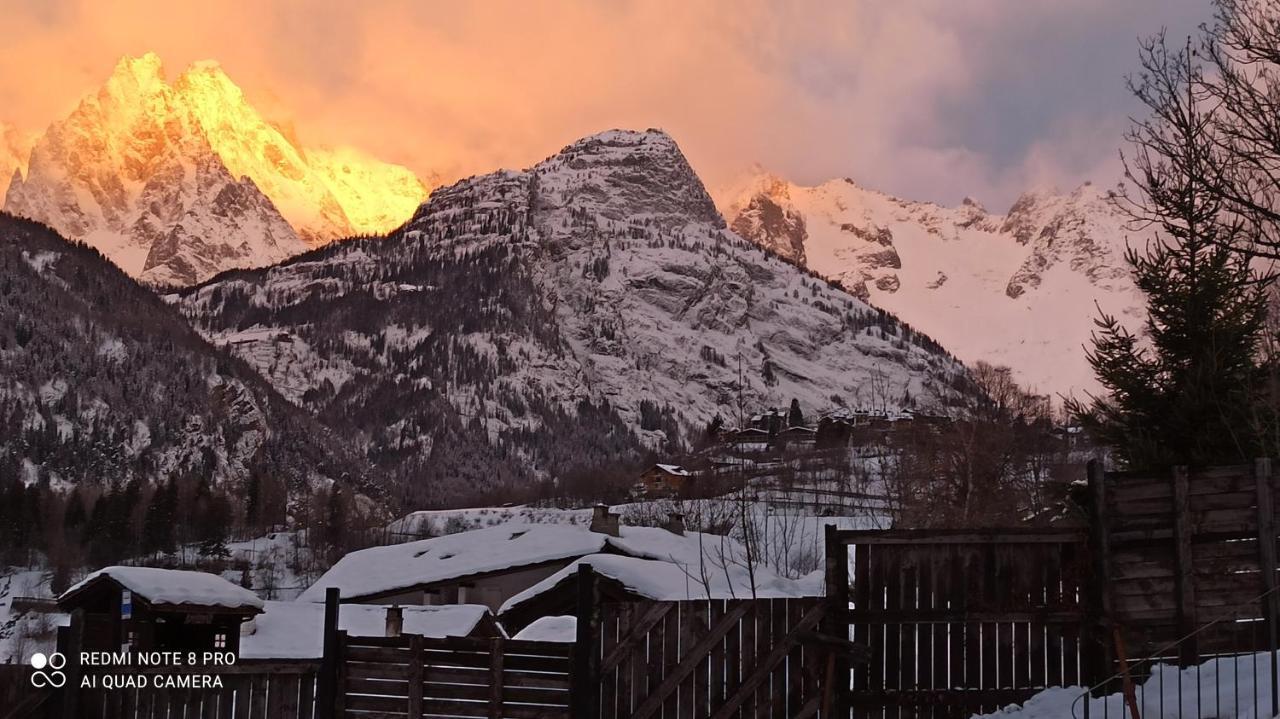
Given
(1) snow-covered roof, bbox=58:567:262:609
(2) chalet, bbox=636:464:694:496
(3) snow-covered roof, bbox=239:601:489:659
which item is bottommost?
(3) snow-covered roof, bbox=239:601:489:659

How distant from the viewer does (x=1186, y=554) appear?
497 inches

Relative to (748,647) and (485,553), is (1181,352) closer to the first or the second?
(748,647)

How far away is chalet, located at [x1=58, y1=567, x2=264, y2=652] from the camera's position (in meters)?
22.2

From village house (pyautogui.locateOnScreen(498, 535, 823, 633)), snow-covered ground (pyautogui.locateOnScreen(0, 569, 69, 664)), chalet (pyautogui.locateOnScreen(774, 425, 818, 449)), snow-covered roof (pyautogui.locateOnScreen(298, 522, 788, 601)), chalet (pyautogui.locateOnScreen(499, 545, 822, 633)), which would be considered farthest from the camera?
chalet (pyautogui.locateOnScreen(774, 425, 818, 449))

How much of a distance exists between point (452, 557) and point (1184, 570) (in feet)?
146

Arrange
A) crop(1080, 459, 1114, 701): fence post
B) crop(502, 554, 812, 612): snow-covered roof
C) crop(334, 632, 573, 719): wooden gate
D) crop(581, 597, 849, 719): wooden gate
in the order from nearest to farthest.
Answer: crop(1080, 459, 1114, 701): fence post
crop(581, 597, 849, 719): wooden gate
crop(334, 632, 573, 719): wooden gate
crop(502, 554, 812, 612): snow-covered roof

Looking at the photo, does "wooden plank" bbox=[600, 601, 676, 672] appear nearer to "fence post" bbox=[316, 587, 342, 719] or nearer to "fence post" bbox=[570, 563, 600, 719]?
"fence post" bbox=[570, 563, 600, 719]

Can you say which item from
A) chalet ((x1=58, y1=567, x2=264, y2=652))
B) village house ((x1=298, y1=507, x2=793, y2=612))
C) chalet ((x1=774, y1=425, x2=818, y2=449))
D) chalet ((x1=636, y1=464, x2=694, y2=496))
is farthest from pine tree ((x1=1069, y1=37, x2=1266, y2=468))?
chalet ((x1=774, y1=425, x2=818, y2=449))

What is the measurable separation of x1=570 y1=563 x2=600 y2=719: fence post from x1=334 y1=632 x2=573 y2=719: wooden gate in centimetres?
17

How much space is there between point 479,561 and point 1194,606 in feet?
135

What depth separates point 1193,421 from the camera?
20312 mm

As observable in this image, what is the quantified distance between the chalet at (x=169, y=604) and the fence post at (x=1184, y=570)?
15252mm

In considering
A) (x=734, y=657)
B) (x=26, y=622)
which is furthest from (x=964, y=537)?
(x=26, y=622)

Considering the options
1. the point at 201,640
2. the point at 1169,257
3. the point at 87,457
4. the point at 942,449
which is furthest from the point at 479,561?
the point at 87,457
